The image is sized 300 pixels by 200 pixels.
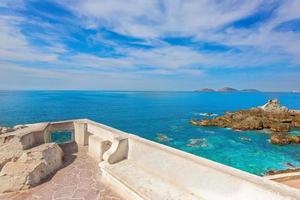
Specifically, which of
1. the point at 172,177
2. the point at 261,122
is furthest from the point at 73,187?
the point at 261,122

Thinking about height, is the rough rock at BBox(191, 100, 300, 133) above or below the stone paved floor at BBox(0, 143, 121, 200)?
below

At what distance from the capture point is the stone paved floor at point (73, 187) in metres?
6.04

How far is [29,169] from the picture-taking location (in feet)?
21.9

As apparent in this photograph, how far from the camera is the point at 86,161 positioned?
28.4ft

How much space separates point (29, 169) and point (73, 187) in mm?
1728

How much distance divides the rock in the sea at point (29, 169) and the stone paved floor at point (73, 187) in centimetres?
26

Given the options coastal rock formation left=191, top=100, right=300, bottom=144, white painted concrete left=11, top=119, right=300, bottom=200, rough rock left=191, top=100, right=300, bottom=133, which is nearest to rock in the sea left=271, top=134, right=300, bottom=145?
coastal rock formation left=191, top=100, right=300, bottom=144

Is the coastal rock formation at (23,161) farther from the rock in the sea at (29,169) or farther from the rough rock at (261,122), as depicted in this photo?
the rough rock at (261,122)

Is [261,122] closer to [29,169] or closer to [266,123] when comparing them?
[266,123]

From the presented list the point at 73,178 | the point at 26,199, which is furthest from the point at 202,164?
the point at 26,199

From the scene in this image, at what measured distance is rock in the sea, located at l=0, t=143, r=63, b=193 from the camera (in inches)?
250

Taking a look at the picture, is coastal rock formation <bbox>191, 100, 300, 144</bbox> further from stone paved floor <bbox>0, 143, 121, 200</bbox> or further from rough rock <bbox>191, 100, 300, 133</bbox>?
stone paved floor <bbox>0, 143, 121, 200</bbox>

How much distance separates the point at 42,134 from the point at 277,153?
2205cm

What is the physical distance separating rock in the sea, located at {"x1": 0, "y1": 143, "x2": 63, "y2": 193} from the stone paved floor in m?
0.26
